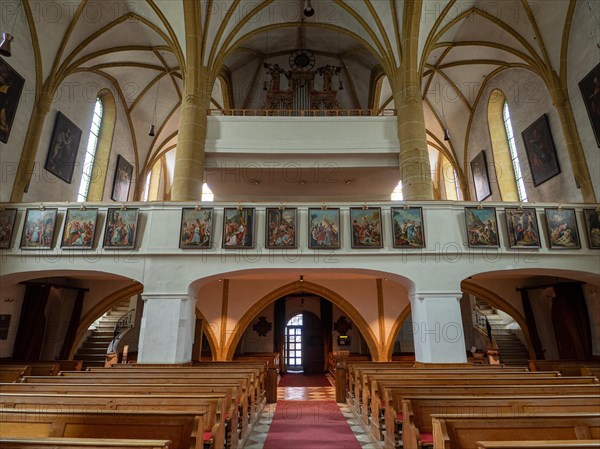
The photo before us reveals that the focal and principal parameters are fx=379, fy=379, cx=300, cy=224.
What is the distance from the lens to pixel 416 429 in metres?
4.21

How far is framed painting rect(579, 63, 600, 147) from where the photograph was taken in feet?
36.5

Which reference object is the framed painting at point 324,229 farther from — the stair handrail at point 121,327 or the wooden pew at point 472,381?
the stair handrail at point 121,327

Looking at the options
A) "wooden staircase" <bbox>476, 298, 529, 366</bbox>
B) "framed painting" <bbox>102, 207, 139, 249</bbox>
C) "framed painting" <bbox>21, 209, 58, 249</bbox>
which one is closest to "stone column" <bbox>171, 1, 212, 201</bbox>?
"framed painting" <bbox>102, 207, 139, 249</bbox>

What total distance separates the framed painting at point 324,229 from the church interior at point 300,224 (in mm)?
56

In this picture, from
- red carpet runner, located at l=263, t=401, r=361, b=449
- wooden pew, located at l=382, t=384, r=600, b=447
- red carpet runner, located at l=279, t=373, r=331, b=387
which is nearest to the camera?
wooden pew, located at l=382, t=384, r=600, b=447

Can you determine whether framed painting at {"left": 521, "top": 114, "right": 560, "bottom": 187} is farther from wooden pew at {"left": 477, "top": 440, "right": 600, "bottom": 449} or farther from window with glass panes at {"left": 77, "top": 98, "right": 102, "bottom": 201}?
window with glass panes at {"left": 77, "top": 98, "right": 102, "bottom": 201}

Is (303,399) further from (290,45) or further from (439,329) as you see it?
(290,45)

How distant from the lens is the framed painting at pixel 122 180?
1603 cm

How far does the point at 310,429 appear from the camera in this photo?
22.6 ft

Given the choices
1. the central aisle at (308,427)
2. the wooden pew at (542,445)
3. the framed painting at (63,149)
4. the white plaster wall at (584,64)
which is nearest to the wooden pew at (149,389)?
the central aisle at (308,427)

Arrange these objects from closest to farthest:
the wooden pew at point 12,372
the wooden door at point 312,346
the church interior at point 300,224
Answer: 1. the church interior at point 300,224
2. the wooden pew at point 12,372
3. the wooden door at point 312,346

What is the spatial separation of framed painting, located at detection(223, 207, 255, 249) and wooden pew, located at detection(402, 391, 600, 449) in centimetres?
595

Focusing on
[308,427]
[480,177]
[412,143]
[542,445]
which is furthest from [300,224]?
[480,177]

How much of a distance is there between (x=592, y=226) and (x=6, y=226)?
15169mm
